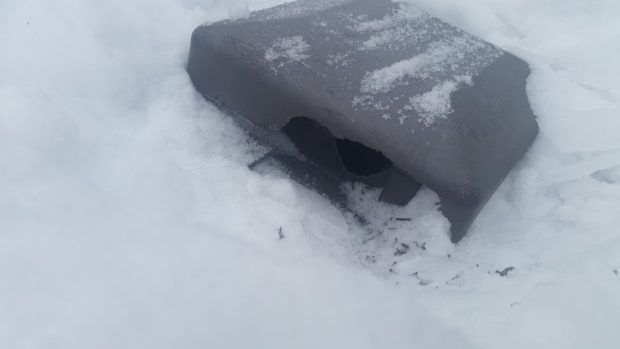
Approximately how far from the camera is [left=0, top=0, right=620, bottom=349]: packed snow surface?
2.99 feet

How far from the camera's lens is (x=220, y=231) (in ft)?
3.42

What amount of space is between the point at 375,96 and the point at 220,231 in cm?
44

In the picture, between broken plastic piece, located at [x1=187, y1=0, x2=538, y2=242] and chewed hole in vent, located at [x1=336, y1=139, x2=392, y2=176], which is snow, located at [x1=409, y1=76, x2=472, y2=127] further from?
chewed hole in vent, located at [x1=336, y1=139, x2=392, y2=176]

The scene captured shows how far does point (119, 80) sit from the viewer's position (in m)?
1.34

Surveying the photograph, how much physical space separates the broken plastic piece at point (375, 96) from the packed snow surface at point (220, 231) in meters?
0.05

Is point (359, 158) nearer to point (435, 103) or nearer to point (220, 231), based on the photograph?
point (435, 103)

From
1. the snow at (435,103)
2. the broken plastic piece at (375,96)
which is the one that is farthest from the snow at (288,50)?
the snow at (435,103)

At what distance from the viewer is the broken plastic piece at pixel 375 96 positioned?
109cm

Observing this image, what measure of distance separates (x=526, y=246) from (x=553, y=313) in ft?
0.62

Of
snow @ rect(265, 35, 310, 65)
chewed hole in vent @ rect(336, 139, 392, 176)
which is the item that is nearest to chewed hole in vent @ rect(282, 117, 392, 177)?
chewed hole in vent @ rect(336, 139, 392, 176)

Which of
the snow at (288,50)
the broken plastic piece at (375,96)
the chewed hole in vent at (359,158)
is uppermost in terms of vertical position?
the snow at (288,50)

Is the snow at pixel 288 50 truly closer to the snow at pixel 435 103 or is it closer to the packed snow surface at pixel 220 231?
the packed snow surface at pixel 220 231

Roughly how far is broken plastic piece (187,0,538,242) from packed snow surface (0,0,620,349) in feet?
0.18

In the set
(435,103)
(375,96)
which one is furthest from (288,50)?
(435,103)
